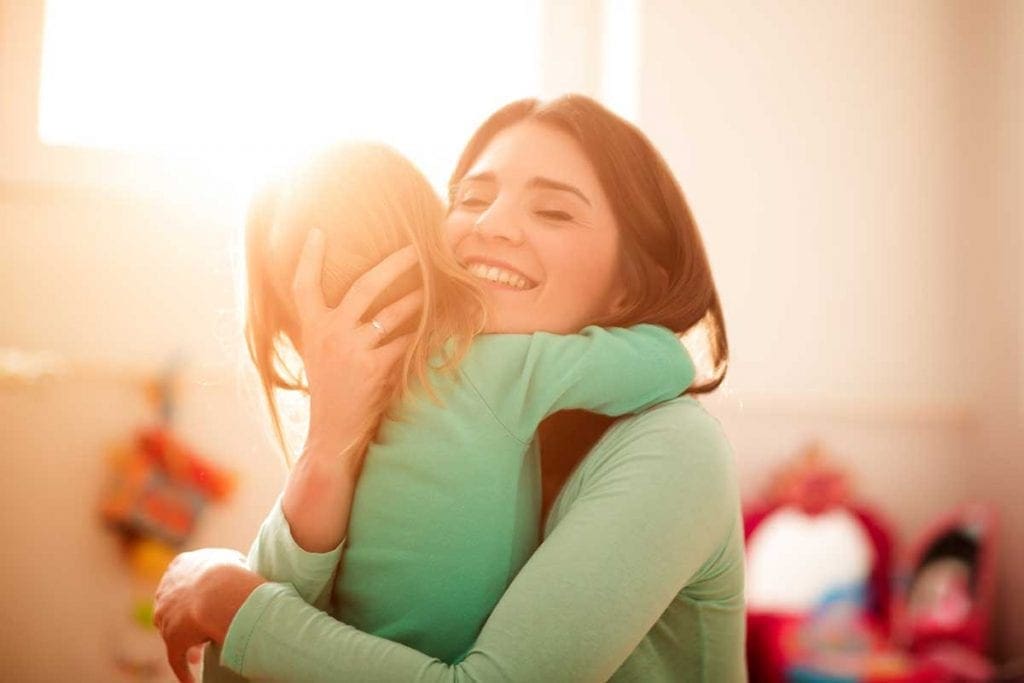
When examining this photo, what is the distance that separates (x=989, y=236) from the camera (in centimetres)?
208

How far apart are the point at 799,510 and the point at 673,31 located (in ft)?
3.65

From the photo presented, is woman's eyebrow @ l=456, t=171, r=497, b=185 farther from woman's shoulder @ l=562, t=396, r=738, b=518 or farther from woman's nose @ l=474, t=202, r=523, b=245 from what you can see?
woman's shoulder @ l=562, t=396, r=738, b=518

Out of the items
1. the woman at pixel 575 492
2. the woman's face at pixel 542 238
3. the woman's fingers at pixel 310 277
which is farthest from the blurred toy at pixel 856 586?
the woman's fingers at pixel 310 277

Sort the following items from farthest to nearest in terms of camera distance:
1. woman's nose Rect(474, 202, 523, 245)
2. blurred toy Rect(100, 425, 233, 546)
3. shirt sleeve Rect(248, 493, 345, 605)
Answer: blurred toy Rect(100, 425, 233, 546) < woman's nose Rect(474, 202, 523, 245) < shirt sleeve Rect(248, 493, 345, 605)

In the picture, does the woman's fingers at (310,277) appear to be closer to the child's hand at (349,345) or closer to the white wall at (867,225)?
the child's hand at (349,345)

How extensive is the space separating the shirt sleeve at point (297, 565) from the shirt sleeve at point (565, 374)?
0.21 m

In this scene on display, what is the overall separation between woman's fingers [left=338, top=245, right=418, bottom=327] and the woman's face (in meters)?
0.11

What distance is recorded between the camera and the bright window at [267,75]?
68.8 inches

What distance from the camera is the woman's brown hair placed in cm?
94

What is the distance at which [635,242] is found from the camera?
3.16 feet

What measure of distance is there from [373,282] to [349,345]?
7 centimetres

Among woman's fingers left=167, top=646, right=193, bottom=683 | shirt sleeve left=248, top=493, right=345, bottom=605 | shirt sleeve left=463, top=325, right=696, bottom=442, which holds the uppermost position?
shirt sleeve left=463, top=325, right=696, bottom=442

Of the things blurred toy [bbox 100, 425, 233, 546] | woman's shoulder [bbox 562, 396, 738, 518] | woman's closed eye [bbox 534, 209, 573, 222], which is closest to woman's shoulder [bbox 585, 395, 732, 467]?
woman's shoulder [bbox 562, 396, 738, 518]

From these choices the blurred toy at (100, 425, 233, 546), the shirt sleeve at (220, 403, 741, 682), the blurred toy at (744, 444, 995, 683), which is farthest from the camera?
the blurred toy at (744, 444, 995, 683)
